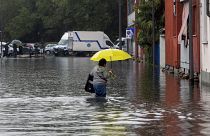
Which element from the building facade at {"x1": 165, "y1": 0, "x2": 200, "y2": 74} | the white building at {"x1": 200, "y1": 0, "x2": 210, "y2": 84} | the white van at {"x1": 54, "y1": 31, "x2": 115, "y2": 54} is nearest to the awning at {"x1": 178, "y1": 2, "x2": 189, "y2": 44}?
the building facade at {"x1": 165, "y1": 0, "x2": 200, "y2": 74}

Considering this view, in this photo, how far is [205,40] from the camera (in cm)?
2716

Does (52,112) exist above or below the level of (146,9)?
below

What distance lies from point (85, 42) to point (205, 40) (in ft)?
184

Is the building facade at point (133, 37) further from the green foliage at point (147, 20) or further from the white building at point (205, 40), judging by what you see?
the white building at point (205, 40)

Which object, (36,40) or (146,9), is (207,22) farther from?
(36,40)

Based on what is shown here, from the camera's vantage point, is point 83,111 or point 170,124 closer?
point 170,124

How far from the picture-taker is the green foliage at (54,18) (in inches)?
3516

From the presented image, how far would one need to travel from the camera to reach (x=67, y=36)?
8356cm

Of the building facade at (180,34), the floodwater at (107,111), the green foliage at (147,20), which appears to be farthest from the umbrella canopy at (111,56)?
the green foliage at (147,20)

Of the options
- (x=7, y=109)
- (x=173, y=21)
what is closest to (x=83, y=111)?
(x=7, y=109)

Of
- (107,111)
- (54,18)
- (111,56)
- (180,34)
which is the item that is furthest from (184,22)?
(54,18)

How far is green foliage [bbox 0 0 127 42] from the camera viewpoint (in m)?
89.3

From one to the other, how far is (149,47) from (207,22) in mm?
23763

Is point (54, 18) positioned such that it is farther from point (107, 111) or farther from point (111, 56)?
point (107, 111)
